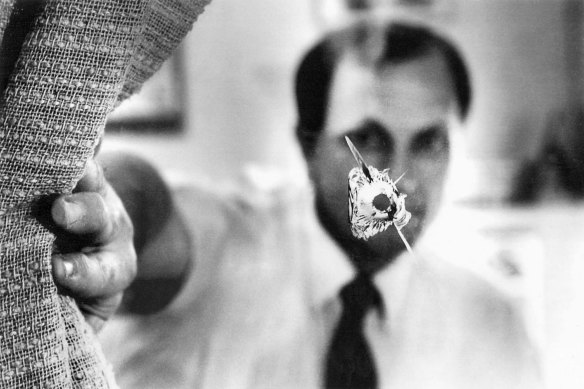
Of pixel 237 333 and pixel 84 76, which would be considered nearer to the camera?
pixel 84 76

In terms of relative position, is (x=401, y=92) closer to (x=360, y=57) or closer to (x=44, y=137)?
(x=360, y=57)

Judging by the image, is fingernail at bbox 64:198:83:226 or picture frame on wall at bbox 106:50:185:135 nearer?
fingernail at bbox 64:198:83:226

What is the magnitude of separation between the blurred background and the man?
0.01 metres

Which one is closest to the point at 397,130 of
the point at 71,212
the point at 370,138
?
the point at 370,138

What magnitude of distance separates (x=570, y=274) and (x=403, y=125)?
162 mm

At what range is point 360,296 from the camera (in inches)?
19.3

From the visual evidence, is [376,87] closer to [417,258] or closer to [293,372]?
[417,258]

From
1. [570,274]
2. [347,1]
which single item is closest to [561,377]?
[570,274]

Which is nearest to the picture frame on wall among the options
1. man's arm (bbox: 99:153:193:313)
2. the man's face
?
man's arm (bbox: 99:153:193:313)

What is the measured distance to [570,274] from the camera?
1.54 ft

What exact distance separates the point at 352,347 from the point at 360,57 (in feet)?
0.72

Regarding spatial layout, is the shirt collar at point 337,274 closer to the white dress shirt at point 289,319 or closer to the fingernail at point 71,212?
the white dress shirt at point 289,319

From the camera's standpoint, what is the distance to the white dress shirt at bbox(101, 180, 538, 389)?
0.48 m

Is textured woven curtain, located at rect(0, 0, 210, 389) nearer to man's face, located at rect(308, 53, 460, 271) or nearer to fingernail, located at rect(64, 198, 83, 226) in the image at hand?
fingernail, located at rect(64, 198, 83, 226)
